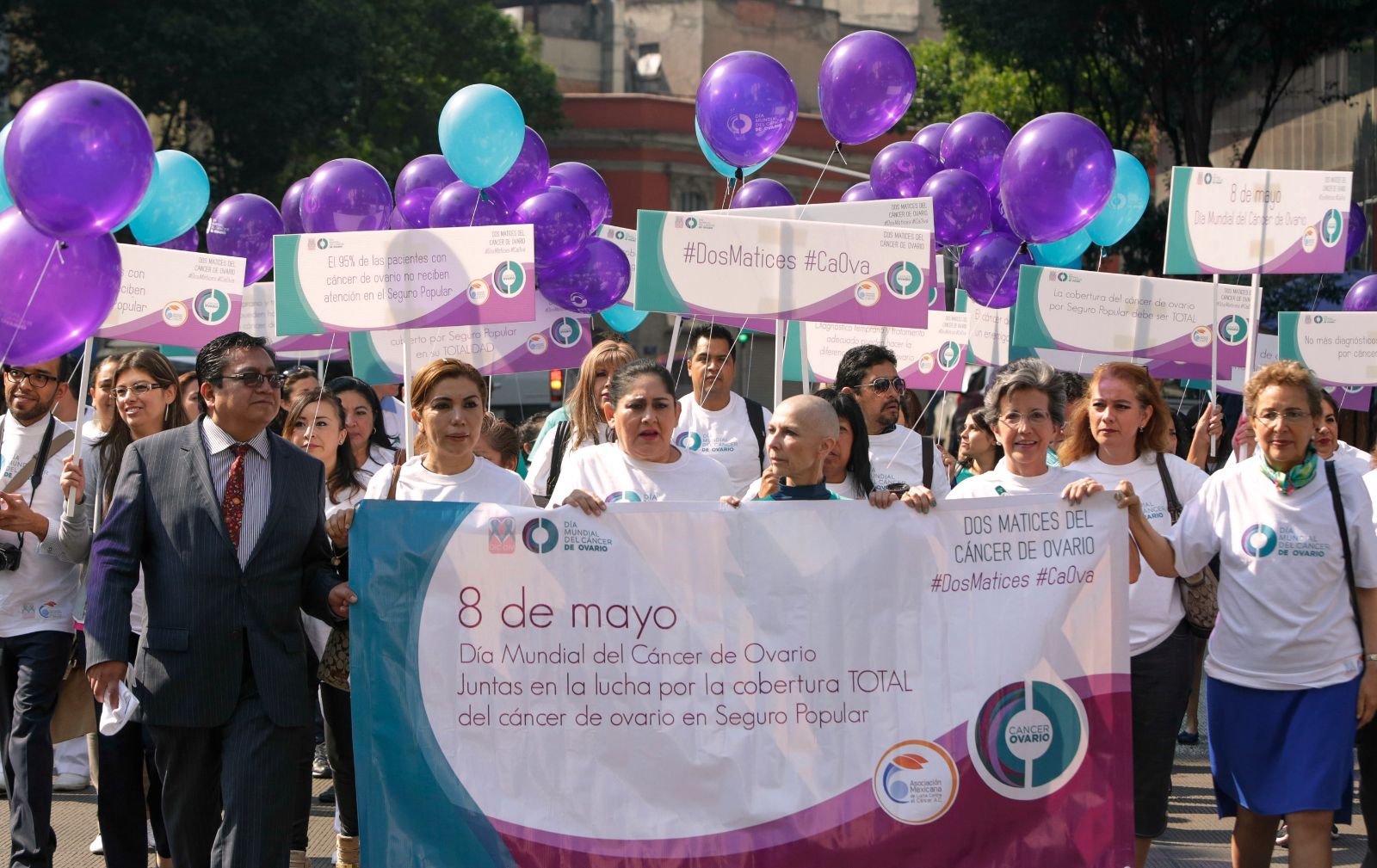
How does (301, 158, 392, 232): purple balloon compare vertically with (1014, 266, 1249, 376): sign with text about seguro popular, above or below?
above

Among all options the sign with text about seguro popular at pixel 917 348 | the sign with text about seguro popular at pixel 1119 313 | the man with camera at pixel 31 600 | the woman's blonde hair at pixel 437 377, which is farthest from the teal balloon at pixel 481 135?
the woman's blonde hair at pixel 437 377

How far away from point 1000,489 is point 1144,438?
25.9 inches

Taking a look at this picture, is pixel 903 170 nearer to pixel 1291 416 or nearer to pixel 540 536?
pixel 1291 416

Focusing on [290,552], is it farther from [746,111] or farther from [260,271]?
[260,271]

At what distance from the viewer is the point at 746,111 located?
32.0ft

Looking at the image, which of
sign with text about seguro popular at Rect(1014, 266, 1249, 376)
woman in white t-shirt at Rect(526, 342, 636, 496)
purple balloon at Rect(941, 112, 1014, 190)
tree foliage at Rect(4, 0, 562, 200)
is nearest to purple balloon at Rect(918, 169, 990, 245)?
purple balloon at Rect(941, 112, 1014, 190)

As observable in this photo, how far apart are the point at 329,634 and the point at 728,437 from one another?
2252mm

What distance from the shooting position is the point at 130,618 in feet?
17.3

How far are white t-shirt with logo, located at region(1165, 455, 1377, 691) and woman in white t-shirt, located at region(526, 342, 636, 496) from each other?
111 inches

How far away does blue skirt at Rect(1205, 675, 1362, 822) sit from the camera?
17.3ft

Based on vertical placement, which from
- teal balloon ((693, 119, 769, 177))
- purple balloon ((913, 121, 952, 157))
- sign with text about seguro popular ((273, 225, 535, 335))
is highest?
purple balloon ((913, 121, 952, 157))

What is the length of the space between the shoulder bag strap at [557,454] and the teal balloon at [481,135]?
138 inches

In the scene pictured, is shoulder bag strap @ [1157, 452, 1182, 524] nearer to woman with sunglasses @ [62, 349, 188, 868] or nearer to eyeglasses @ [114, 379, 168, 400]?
woman with sunglasses @ [62, 349, 188, 868]

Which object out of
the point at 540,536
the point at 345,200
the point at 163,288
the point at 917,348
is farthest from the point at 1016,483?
the point at 345,200
